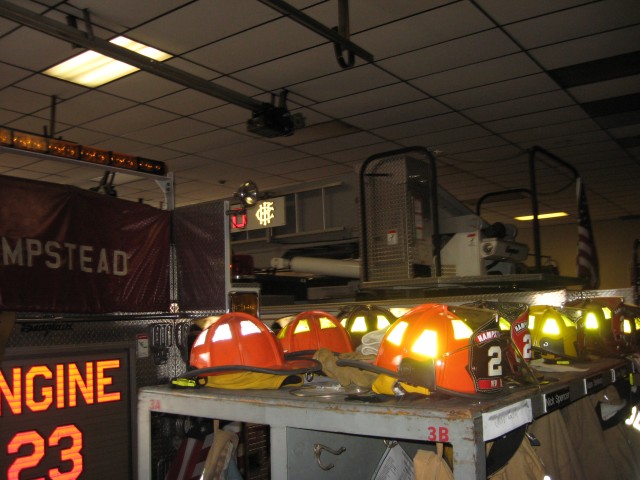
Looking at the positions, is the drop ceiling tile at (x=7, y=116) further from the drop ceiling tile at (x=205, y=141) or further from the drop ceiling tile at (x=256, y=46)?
the drop ceiling tile at (x=256, y=46)

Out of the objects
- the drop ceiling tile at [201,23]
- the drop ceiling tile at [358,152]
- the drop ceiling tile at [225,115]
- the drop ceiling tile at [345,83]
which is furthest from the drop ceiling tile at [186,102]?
the drop ceiling tile at [358,152]

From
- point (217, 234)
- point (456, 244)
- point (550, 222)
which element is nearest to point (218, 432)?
point (217, 234)

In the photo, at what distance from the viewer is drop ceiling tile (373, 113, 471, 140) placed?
845 cm

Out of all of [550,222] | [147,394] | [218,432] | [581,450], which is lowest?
[581,450]

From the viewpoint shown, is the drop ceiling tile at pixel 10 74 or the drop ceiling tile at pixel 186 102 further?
the drop ceiling tile at pixel 186 102

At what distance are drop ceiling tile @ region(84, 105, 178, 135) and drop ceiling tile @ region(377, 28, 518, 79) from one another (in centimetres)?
302

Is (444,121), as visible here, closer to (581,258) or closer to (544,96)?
(544,96)

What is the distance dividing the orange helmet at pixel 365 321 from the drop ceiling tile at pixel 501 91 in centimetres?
499

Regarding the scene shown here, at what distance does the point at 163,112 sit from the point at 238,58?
189cm

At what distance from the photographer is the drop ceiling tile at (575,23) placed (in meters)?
5.51

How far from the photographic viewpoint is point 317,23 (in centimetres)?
475

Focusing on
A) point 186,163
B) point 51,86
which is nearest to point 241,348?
point 51,86

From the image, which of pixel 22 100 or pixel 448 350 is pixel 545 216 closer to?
pixel 22 100

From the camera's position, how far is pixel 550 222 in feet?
62.0
